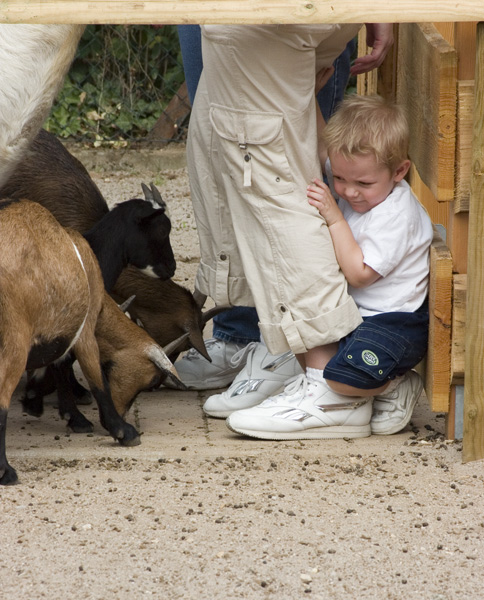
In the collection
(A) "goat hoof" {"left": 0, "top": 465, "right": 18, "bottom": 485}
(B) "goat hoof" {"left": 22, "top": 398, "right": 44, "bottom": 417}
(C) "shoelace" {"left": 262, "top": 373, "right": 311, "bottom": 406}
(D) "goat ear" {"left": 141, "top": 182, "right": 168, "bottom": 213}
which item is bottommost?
(B) "goat hoof" {"left": 22, "top": 398, "right": 44, "bottom": 417}

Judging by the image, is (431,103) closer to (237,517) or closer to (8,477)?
(237,517)

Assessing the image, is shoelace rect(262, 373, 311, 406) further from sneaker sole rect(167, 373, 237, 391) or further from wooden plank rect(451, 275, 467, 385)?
sneaker sole rect(167, 373, 237, 391)

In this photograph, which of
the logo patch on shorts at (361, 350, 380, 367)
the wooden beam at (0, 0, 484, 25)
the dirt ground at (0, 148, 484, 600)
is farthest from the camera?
the logo patch on shorts at (361, 350, 380, 367)

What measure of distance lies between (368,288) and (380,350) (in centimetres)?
29

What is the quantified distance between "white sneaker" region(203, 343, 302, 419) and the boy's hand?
2.36 feet

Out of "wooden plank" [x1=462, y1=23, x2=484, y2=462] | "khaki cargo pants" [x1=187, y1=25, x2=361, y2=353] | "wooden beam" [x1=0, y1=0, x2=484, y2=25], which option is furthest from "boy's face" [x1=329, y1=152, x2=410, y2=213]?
"wooden beam" [x1=0, y1=0, x2=484, y2=25]

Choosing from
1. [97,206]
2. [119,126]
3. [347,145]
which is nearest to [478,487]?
[347,145]

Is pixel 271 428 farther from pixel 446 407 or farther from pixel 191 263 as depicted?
pixel 191 263

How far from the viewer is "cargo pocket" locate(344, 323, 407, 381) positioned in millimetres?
3732

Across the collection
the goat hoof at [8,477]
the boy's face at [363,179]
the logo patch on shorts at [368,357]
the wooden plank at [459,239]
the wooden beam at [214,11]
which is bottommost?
the goat hoof at [8,477]

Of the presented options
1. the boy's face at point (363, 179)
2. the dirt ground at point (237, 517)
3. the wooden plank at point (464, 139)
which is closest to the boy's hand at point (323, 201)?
the boy's face at point (363, 179)

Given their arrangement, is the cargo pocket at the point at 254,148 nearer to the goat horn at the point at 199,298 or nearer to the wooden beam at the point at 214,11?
the wooden beam at the point at 214,11

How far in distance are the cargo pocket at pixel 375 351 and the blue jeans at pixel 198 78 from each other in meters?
1.17

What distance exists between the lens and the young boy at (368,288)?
3.77 metres
